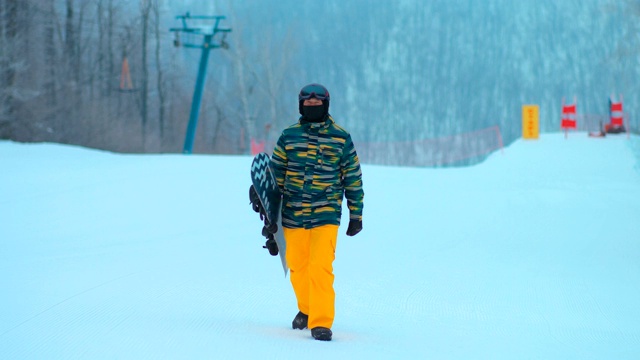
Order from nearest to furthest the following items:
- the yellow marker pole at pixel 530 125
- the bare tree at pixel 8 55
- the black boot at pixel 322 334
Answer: the black boot at pixel 322 334, the bare tree at pixel 8 55, the yellow marker pole at pixel 530 125

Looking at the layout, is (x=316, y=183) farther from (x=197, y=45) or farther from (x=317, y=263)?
(x=197, y=45)

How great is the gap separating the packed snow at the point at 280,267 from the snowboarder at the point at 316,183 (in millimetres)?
357

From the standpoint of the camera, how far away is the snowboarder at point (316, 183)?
7.67m

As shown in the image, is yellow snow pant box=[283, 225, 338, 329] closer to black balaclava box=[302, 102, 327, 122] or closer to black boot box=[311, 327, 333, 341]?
black boot box=[311, 327, 333, 341]

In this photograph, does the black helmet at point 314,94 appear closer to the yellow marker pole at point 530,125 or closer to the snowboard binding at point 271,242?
the snowboard binding at point 271,242

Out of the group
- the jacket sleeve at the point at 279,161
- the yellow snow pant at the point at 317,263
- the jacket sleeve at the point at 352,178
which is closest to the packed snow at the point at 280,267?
the yellow snow pant at the point at 317,263

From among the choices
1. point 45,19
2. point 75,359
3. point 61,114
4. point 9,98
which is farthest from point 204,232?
point 45,19

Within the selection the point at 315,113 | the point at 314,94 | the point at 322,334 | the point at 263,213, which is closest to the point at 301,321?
the point at 322,334

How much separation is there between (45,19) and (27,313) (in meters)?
46.5

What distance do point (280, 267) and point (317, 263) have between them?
5520 millimetres

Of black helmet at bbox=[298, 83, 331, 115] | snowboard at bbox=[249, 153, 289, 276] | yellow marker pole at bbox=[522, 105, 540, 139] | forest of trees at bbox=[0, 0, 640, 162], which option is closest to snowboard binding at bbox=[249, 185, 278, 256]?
snowboard at bbox=[249, 153, 289, 276]

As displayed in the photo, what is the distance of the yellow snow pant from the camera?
7.68 m

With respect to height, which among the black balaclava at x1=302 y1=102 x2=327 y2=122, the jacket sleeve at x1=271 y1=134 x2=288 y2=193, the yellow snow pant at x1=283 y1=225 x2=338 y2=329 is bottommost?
the yellow snow pant at x1=283 y1=225 x2=338 y2=329

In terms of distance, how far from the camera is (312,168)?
772 centimetres
